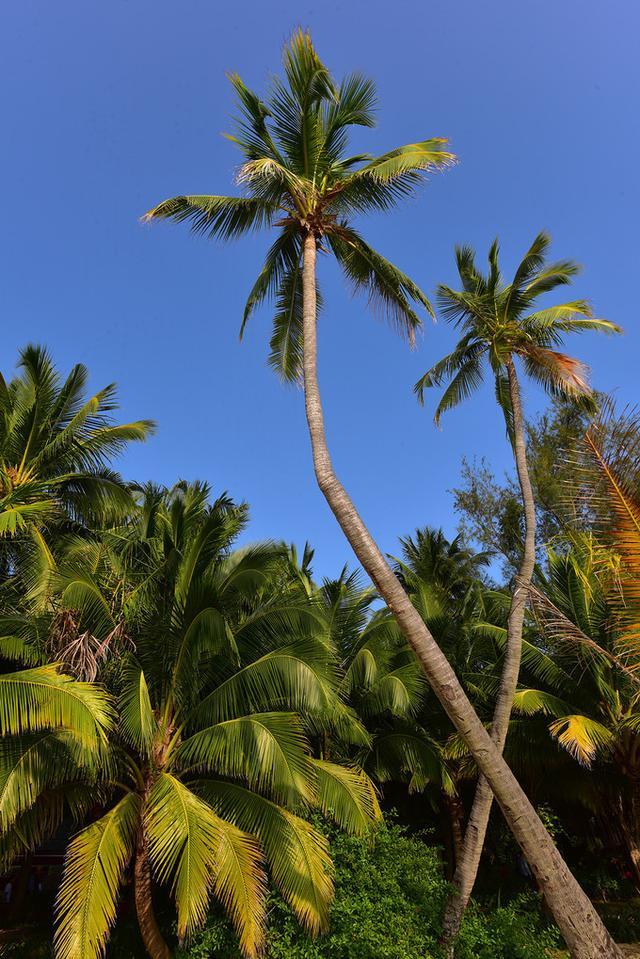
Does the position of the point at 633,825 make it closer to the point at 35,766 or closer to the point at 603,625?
the point at 603,625

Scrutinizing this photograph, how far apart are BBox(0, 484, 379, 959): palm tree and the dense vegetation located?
38 millimetres

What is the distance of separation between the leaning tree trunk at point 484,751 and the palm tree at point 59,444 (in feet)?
28.4

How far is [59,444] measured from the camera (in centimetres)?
1422

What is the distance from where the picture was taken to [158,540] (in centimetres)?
1032

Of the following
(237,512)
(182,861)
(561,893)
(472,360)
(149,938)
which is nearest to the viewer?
(561,893)

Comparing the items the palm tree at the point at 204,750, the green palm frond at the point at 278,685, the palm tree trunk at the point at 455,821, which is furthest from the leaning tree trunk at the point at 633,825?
the green palm frond at the point at 278,685

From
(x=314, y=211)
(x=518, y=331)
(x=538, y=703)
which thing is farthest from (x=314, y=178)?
(x=538, y=703)

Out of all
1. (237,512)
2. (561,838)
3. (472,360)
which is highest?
(472,360)

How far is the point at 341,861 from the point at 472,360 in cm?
1088

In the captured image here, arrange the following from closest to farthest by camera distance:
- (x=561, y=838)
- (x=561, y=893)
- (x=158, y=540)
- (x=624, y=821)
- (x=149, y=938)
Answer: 1. (x=561, y=893)
2. (x=149, y=938)
3. (x=158, y=540)
4. (x=624, y=821)
5. (x=561, y=838)

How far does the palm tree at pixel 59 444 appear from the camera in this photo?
14.0 meters

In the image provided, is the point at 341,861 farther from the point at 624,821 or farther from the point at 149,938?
the point at 624,821

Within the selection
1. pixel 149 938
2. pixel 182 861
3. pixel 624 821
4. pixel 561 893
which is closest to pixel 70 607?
pixel 182 861

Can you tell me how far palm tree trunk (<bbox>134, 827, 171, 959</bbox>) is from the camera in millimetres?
8422
